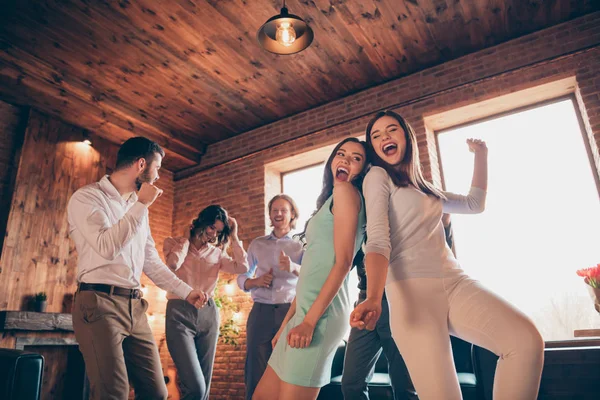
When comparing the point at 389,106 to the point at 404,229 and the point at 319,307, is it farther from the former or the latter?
the point at 319,307

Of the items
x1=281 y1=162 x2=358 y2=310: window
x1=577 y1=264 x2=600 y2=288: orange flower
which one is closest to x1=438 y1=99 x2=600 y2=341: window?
x1=577 y1=264 x2=600 y2=288: orange flower

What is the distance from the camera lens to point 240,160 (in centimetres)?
593

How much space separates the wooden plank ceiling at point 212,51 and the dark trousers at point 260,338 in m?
2.56

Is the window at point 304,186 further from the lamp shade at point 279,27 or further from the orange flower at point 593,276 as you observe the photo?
the orange flower at point 593,276

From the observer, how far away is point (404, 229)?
4.54 ft

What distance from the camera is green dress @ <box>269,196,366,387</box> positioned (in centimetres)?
129

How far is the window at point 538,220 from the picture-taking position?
3840 mm

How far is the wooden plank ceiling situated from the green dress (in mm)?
2829

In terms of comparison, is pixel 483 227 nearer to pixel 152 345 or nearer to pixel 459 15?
pixel 459 15

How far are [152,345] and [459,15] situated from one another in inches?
148

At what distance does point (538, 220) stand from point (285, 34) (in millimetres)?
2925

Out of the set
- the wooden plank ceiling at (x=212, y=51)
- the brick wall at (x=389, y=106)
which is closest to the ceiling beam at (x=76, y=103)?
the wooden plank ceiling at (x=212, y=51)

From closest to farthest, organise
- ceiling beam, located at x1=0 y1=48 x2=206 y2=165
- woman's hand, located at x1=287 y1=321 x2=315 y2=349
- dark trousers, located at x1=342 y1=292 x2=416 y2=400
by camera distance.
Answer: woman's hand, located at x1=287 y1=321 x2=315 y2=349, dark trousers, located at x1=342 y1=292 x2=416 y2=400, ceiling beam, located at x1=0 y1=48 x2=206 y2=165

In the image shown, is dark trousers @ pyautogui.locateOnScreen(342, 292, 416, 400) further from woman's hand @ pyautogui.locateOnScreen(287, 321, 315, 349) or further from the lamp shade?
the lamp shade
